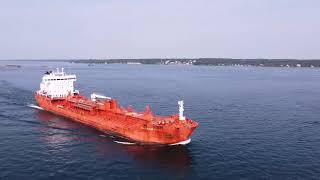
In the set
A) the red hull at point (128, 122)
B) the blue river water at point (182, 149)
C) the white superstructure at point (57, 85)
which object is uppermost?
the white superstructure at point (57, 85)

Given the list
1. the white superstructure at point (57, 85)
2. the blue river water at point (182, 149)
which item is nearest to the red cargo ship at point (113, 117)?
the white superstructure at point (57, 85)

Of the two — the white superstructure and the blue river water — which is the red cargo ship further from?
the blue river water

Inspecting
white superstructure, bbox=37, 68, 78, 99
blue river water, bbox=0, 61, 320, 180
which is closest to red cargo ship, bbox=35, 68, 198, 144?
white superstructure, bbox=37, 68, 78, 99

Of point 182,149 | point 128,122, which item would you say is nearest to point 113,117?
point 128,122

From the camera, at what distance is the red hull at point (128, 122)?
52969 millimetres

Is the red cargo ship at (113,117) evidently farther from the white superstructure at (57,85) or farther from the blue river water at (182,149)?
the blue river water at (182,149)

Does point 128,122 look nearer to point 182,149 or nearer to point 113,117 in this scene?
point 113,117

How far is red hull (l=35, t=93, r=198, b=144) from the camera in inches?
2085

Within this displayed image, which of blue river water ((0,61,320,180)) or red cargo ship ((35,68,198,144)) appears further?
red cargo ship ((35,68,198,144))

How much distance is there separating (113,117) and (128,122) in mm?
4711

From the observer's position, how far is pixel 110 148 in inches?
2096

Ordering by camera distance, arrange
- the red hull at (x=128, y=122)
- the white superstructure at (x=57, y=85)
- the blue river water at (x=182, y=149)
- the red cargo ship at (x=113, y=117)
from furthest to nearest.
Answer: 1. the white superstructure at (x=57, y=85)
2. the red cargo ship at (x=113, y=117)
3. the red hull at (x=128, y=122)
4. the blue river water at (x=182, y=149)

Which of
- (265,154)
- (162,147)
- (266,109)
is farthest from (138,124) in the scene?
(266,109)

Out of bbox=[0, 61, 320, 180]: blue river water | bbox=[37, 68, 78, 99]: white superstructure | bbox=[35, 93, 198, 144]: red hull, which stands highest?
bbox=[37, 68, 78, 99]: white superstructure
